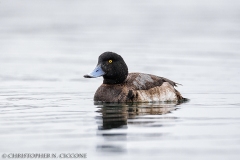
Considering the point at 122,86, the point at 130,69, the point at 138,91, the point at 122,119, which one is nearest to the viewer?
the point at 122,119

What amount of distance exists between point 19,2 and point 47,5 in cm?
175

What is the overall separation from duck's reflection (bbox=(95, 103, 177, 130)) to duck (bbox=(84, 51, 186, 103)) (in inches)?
7.6

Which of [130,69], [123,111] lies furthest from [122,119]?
[130,69]

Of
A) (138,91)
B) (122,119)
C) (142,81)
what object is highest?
(142,81)

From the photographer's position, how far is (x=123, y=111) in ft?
42.6

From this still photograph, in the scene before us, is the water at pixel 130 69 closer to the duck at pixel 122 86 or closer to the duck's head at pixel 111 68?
the duck at pixel 122 86

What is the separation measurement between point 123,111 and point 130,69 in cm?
646

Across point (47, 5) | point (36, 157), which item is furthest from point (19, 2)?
point (36, 157)

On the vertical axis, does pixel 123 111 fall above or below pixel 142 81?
below

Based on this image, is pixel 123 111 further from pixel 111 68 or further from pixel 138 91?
pixel 111 68

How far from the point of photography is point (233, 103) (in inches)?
548

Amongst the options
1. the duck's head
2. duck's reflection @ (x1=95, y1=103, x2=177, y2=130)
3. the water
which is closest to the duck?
the duck's head

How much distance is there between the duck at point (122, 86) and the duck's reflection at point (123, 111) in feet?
0.64

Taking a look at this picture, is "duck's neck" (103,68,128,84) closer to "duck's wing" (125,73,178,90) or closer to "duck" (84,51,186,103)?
"duck" (84,51,186,103)
